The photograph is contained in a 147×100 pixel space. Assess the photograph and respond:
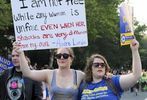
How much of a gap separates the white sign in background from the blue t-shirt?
83cm

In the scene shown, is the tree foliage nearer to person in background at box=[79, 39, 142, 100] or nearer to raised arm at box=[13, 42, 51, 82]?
raised arm at box=[13, 42, 51, 82]

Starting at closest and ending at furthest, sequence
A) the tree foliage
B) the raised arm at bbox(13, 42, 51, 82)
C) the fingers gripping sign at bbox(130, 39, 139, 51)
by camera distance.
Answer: the fingers gripping sign at bbox(130, 39, 139, 51)
the raised arm at bbox(13, 42, 51, 82)
the tree foliage

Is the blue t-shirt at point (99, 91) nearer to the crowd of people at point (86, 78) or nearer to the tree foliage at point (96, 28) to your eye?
the crowd of people at point (86, 78)

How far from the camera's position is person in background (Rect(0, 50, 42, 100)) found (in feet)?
22.2

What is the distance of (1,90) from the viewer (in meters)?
6.85

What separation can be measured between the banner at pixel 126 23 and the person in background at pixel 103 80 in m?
0.10

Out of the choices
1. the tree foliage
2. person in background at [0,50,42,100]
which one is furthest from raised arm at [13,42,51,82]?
the tree foliage

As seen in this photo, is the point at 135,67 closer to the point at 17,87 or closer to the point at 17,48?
the point at 17,48

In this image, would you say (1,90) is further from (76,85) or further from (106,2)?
(106,2)

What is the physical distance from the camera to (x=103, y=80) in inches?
220

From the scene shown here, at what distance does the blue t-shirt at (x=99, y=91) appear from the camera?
5441 millimetres

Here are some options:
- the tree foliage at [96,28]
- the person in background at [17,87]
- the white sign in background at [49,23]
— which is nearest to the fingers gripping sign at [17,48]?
the white sign in background at [49,23]

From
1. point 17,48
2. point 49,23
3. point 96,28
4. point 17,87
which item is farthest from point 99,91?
point 96,28

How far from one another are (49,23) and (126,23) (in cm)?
121
